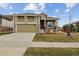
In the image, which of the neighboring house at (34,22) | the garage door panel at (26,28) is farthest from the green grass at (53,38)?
the garage door panel at (26,28)

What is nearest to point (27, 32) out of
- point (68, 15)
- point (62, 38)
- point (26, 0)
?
point (62, 38)

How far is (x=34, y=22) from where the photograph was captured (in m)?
14.9

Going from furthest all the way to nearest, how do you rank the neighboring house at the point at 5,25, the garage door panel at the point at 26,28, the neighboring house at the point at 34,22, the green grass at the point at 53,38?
the garage door panel at the point at 26,28 → the neighboring house at the point at 5,25 → the neighboring house at the point at 34,22 → the green grass at the point at 53,38

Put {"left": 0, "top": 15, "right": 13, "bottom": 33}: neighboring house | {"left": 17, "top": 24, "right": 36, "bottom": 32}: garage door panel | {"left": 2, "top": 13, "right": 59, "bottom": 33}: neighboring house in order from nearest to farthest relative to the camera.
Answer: {"left": 2, "top": 13, "right": 59, "bottom": 33}: neighboring house
{"left": 0, "top": 15, "right": 13, "bottom": 33}: neighboring house
{"left": 17, "top": 24, "right": 36, "bottom": 32}: garage door panel

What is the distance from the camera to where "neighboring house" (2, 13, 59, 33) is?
13003 millimetres

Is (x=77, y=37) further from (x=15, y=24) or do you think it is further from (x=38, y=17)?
(x=15, y=24)

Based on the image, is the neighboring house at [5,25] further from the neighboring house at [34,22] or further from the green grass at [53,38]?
the green grass at [53,38]

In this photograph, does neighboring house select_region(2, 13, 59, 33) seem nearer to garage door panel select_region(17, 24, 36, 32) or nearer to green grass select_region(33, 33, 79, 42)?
garage door panel select_region(17, 24, 36, 32)

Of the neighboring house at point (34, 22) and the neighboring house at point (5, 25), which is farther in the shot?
the neighboring house at point (5, 25)

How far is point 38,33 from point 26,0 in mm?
4520

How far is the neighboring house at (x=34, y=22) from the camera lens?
1300 centimetres

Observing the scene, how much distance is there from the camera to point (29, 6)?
12234mm

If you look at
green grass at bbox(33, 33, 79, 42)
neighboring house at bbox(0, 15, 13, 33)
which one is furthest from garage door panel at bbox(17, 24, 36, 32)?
green grass at bbox(33, 33, 79, 42)

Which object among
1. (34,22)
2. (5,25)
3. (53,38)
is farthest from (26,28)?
(53,38)
